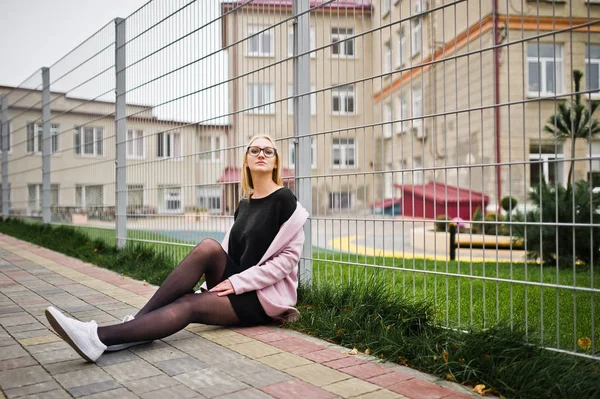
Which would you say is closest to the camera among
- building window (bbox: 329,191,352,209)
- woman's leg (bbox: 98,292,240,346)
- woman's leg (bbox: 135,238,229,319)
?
woman's leg (bbox: 98,292,240,346)

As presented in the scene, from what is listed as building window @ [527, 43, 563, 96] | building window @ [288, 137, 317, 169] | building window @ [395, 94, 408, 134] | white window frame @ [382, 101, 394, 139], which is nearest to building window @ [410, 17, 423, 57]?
building window @ [395, 94, 408, 134]

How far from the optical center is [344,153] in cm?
411

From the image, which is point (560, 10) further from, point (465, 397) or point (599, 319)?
point (465, 397)

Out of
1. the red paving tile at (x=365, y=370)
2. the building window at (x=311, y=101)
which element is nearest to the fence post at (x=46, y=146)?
the building window at (x=311, y=101)

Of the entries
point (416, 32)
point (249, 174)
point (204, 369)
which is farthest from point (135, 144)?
point (204, 369)

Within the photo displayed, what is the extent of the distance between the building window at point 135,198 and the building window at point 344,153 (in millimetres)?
3741

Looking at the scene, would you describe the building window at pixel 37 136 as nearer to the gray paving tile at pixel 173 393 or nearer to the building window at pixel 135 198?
the building window at pixel 135 198

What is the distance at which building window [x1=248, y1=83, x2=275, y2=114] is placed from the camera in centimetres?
475

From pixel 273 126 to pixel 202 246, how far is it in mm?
1496

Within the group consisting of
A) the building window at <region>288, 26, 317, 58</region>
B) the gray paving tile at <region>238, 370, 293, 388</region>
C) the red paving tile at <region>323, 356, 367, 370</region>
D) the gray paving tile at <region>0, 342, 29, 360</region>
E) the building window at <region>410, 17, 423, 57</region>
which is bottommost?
the red paving tile at <region>323, 356, 367, 370</region>

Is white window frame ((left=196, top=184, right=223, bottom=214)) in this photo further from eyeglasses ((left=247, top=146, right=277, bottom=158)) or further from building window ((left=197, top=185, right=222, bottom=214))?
eyeglasses ((left=247, top=146, right=277, bottom=158))

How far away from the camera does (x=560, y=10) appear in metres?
3.38

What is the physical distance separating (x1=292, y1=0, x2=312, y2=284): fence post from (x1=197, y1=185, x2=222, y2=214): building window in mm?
1340

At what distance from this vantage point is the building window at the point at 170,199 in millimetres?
6282
